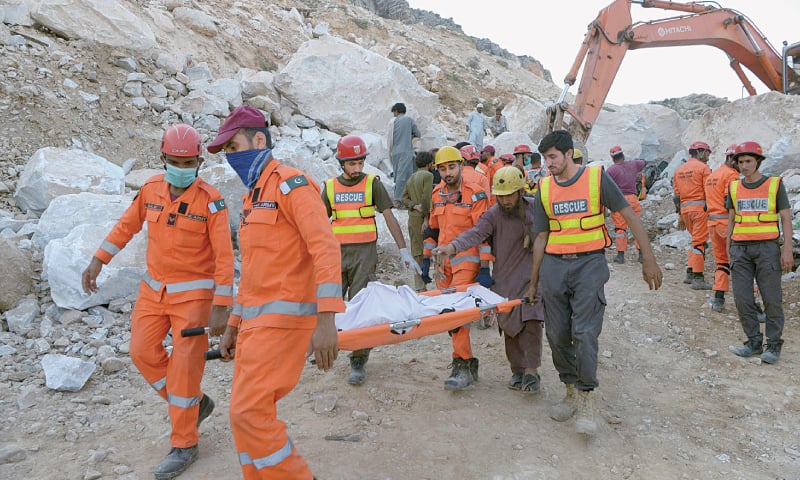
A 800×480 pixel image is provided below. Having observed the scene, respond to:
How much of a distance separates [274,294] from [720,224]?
19.3 feet

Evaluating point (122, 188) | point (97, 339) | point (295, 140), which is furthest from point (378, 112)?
point (97, 339)

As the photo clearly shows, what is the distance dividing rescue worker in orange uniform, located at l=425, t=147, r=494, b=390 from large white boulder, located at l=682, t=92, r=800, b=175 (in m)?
8.56

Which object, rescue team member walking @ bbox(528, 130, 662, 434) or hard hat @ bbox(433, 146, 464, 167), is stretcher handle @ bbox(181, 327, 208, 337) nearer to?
rescue team member walking @ bbox(528, 130, 662, 434)

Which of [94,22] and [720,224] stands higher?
[94,22]

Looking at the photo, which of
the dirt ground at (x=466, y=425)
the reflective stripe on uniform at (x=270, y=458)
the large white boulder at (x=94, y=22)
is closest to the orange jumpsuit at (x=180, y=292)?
the dirt ground at (x=466, y=425)

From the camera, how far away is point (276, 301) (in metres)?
2.52

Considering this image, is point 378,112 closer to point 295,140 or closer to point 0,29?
point 295,140

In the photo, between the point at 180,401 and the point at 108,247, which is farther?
the point at 108,247

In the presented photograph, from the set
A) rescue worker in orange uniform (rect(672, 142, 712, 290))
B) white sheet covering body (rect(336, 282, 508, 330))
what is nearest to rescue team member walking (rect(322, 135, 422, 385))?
white sheet covering body (rect(336, 282, 508, 330))

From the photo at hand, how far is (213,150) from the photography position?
2867 mm

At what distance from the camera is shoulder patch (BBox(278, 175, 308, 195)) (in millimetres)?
2543

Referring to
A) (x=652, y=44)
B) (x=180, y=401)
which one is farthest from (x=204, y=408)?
(x=652, y=44)

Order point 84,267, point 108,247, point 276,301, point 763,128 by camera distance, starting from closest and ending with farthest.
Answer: point 276,301 → point 108,247 → point 84,267 → point 763,128

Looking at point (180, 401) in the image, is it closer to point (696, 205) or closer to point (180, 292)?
point (180, 292)
